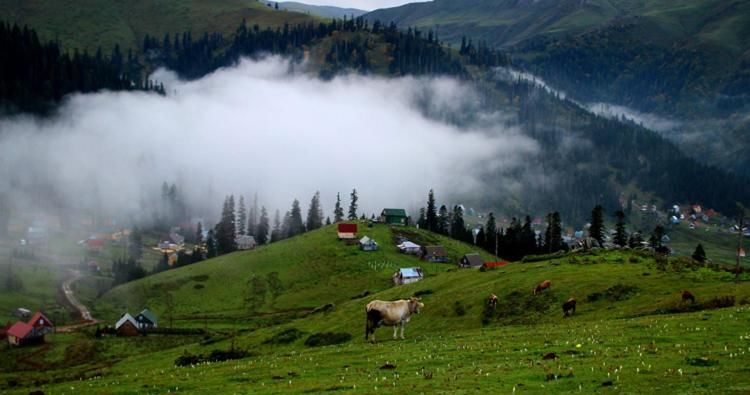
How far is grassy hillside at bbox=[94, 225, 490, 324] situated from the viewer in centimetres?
13612

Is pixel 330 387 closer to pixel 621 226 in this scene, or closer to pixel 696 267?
pixel 696 267

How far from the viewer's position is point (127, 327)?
119062 mm

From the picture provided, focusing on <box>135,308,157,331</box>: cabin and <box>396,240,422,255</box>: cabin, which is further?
<box>396,240,422,255</box>: cabin

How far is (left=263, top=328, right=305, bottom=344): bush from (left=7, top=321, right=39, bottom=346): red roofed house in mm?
60110

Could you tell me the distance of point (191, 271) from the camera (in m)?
160

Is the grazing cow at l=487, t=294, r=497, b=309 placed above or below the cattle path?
above

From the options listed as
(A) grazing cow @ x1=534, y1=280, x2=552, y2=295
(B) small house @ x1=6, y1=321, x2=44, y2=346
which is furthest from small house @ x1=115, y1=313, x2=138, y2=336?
(A) grazing cow @ x1=534, y1=280, x2=552, y2=295

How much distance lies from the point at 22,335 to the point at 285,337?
63600mm

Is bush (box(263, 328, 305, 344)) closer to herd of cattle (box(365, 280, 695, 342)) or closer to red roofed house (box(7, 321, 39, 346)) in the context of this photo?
herd of cattle (box(365, 280, 695, 342))

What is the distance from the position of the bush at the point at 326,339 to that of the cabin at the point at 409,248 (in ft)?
329

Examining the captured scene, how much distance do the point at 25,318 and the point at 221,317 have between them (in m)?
42.7

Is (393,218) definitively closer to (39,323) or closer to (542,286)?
(39,323)

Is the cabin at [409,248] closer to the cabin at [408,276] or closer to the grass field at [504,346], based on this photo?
the cabin at [408,276]

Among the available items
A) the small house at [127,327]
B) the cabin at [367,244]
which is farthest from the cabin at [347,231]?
the small house at [127,327]
